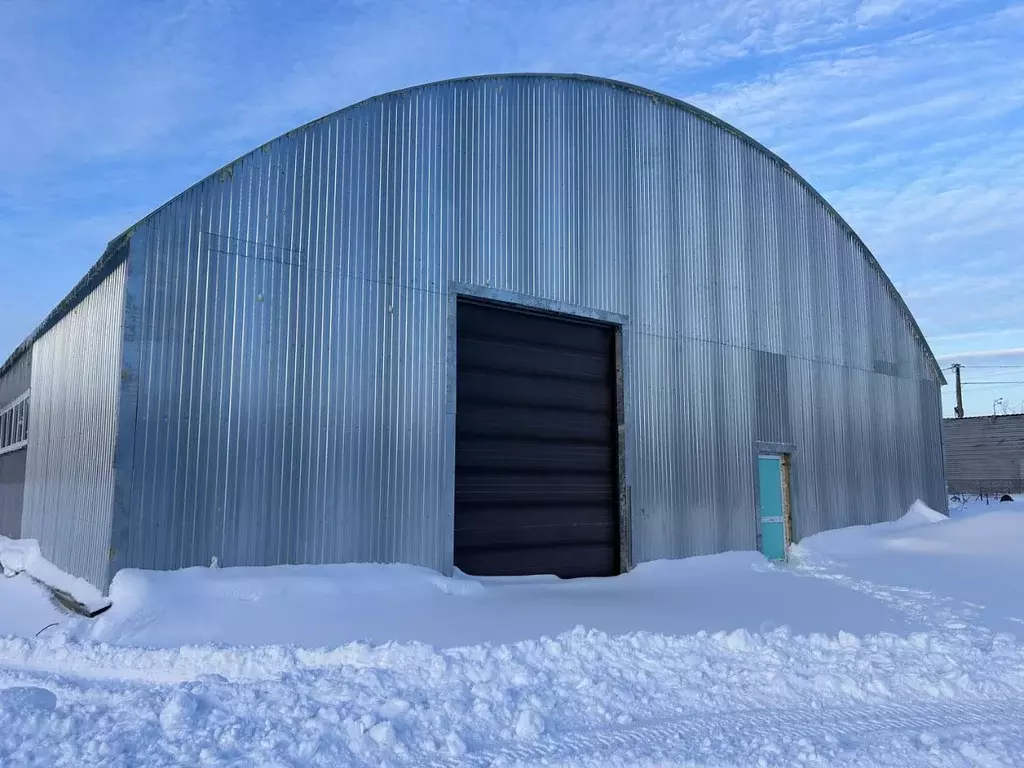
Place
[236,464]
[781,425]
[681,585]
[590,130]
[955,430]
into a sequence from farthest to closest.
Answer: [955,430], [781,425], [590,130], [681,585], [236,464]

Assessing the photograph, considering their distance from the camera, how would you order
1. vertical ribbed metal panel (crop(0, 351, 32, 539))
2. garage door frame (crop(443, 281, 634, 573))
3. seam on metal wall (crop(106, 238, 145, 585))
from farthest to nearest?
vertical ribbed metal panel (crop(0, 351, 32, 539))
garage door frame (crop(443, 281, 634, 573))
seam on metal wall (crop(106, 238, 145, 585))

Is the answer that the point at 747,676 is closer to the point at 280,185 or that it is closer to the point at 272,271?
the point at 272,271

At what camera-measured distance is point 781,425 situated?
15.1 meters

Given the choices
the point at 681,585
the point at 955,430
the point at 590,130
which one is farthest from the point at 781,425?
the point at 955,430

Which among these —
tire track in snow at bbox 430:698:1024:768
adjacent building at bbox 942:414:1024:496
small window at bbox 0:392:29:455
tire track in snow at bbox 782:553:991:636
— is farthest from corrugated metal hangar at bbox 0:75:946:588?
adjacent building at bbox 942:414:1024:496

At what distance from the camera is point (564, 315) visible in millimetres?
11711

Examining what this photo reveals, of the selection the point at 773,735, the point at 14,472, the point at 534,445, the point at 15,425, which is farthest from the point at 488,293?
the point at 15,425

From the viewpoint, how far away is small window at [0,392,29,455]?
14656mm

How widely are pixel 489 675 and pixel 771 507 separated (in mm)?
10382

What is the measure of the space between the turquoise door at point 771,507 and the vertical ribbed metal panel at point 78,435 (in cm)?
1111

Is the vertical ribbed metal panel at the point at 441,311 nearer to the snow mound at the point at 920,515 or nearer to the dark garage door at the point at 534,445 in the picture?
the dark garage door at the point at 534,445

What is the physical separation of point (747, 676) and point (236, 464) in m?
5.60

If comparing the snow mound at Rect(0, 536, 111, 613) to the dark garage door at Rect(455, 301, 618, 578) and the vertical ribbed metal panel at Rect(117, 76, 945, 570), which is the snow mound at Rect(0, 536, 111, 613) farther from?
the dark garage door at Rect(455, 301, 618, 578)

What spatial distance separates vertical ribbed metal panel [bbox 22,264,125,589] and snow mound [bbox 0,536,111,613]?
0.12 metres
